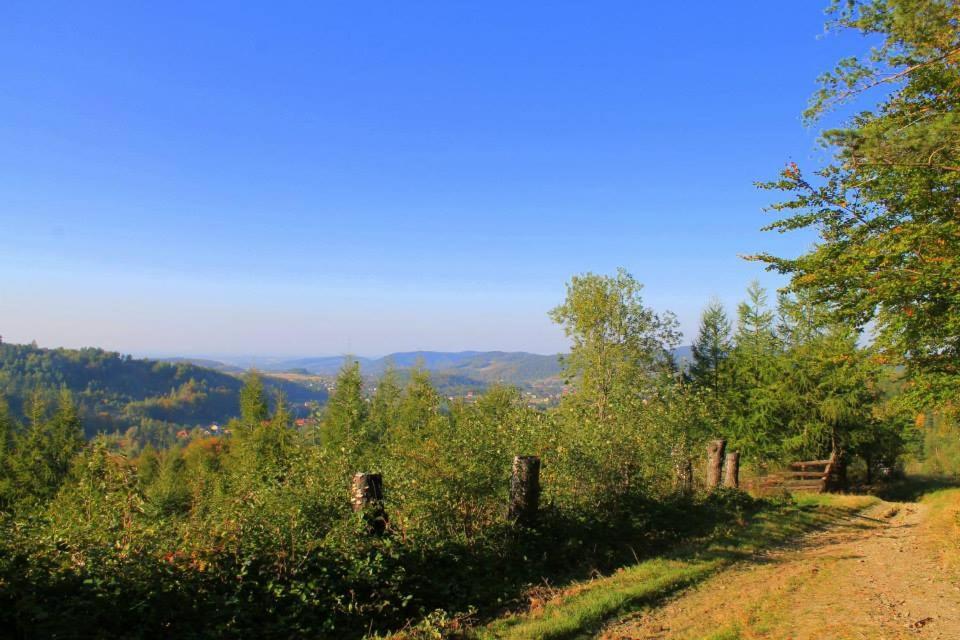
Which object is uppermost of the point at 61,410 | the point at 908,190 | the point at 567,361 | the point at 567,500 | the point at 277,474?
the point at 908,190

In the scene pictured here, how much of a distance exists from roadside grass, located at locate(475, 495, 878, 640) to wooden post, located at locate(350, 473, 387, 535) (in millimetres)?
2293

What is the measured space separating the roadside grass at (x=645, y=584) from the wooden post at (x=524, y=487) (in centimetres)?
162

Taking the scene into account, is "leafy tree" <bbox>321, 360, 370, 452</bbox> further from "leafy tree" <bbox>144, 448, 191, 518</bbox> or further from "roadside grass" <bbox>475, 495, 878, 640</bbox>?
"roadside grass" <bbox>475, 495, 878, 640</bbox>

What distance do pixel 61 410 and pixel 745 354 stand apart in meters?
40.1

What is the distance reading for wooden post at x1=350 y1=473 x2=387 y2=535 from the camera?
759cm

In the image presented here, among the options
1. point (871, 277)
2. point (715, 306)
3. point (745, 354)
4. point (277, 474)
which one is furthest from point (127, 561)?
point (715, 306)

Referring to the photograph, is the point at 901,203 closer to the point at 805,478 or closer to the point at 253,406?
the point at 805,478

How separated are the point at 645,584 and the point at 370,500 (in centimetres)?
407

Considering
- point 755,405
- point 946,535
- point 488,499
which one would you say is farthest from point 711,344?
point 488,499

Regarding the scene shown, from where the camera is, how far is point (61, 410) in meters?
32.5

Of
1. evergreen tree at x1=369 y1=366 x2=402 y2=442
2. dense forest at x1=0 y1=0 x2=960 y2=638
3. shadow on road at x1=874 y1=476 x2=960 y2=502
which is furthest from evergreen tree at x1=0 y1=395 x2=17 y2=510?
shadow on road at x1=874 y1=476 x2=960 y2=502

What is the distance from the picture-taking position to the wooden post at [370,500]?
759 cm

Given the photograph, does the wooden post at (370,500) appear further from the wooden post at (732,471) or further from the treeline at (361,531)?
the wooden post at (732,471)

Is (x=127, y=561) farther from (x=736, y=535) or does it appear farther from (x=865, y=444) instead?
(x=865, y=444)
